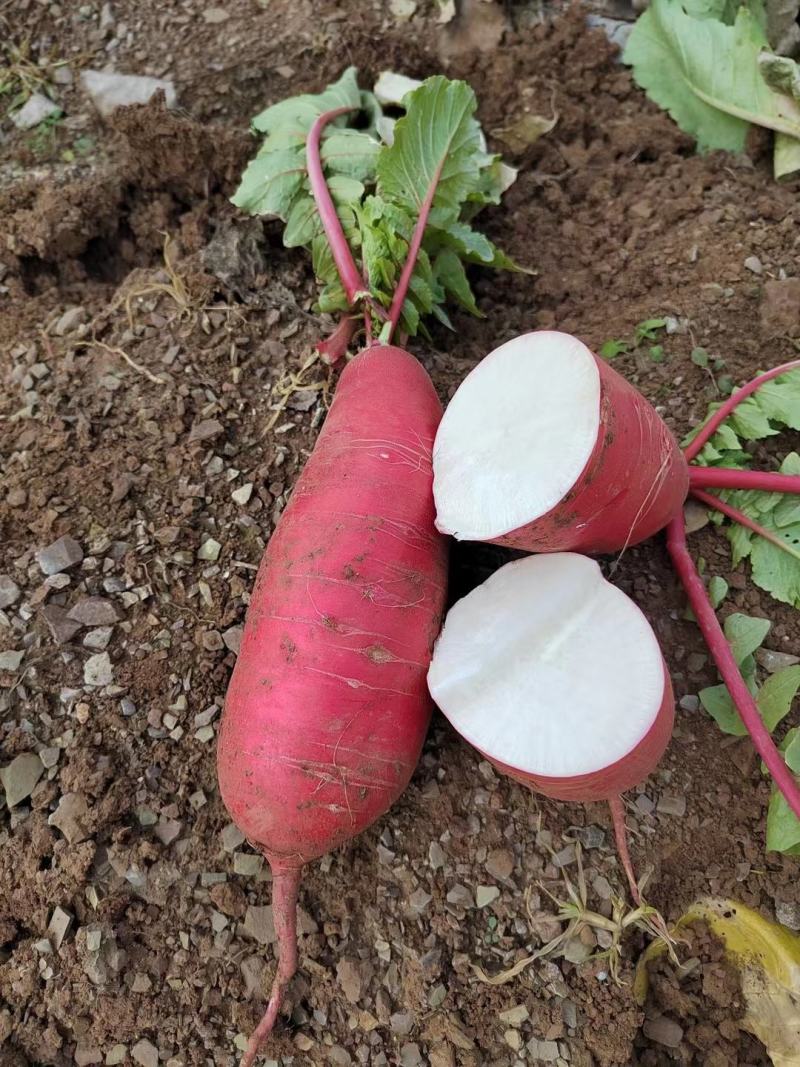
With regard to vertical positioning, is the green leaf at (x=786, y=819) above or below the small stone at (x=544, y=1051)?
above

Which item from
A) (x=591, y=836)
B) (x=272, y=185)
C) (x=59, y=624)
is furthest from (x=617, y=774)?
(x=272, y=185)

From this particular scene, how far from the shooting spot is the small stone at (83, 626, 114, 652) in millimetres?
1840

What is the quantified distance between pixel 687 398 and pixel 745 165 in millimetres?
971


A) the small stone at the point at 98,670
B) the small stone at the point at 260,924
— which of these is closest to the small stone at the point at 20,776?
the small stone at the point at 98,670

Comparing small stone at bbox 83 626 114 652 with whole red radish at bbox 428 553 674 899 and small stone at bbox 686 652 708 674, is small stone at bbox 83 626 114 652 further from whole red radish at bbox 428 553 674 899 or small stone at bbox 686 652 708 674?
small stone at bbox 686 652 708 674

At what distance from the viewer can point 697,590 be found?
1.79 m

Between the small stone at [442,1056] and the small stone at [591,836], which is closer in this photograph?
the small stone at [442,1056]

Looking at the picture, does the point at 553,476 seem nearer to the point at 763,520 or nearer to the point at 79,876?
the point at 763,520

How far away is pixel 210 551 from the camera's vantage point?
1.94 meters

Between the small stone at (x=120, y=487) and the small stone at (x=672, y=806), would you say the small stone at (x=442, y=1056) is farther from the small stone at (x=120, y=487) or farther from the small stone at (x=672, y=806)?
the small stone at (x=120, y=487)

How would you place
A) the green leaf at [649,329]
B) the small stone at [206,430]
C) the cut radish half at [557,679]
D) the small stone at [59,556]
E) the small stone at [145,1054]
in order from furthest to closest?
the green leaf at [649,329], the small stone at [206,430], the small stone at [59,556], the small stone at [145,1054], the cut radish half at [557,679]

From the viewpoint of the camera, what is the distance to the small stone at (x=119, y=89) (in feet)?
8.85

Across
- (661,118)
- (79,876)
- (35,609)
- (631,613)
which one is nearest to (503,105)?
(661,118)

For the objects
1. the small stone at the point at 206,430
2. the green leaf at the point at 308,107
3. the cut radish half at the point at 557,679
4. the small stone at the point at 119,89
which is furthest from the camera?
the small stone at the point at 119,89
